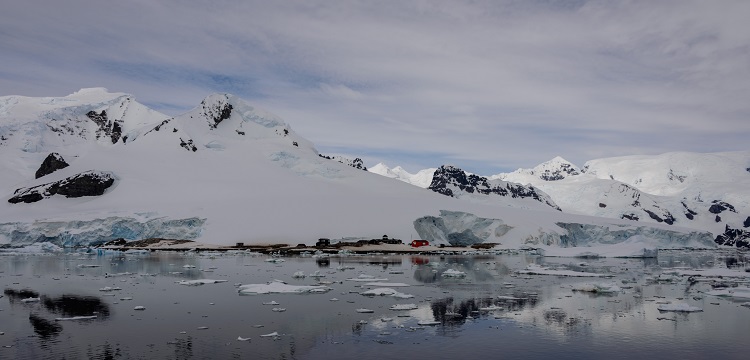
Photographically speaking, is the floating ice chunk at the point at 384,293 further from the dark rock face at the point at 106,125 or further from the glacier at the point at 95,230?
the dark rock face at the point at 106,125

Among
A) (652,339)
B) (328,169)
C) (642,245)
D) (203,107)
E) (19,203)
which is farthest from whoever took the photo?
(203,107)

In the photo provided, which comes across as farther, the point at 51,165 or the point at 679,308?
the point at 51,165

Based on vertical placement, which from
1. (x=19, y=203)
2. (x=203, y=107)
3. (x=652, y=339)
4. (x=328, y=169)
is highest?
(x=203, y=107)

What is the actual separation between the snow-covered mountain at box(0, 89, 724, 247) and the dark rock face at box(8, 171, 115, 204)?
0.18m

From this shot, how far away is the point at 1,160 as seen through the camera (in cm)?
11856

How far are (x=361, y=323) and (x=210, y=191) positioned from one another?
8257 centimetres

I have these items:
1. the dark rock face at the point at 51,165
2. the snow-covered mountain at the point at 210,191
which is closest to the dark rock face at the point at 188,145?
the snow-covered mountain at the point at 210,191

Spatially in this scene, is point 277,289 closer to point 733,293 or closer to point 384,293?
point 384,293

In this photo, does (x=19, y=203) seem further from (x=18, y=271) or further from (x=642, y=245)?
(x=642, y=245)

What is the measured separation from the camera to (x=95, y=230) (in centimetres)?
8125

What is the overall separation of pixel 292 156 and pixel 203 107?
2805 cm

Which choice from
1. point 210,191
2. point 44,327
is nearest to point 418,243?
point 210,191

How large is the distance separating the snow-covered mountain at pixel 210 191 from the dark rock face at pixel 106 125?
0.35 metres

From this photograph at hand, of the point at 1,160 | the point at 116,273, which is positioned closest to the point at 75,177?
the point at 1,160
